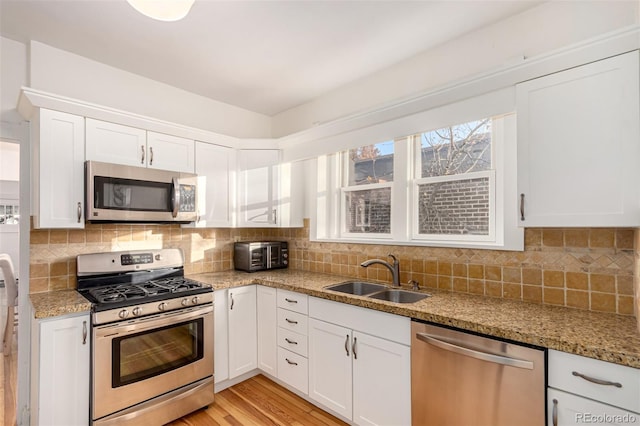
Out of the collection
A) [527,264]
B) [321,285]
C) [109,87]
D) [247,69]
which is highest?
[247,69]

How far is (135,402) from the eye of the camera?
2039 millimetres

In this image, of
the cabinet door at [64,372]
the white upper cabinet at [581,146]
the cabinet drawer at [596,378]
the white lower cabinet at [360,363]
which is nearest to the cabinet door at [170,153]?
the cabinet door at [64,372]

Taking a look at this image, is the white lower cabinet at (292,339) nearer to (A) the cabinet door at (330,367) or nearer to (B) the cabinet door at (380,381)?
(A) the cabinet door at (330,367)

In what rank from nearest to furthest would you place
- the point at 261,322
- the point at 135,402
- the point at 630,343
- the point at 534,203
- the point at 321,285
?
1. the point at 630,343
2. the point at 534,203
3. the point at 135,402
4. the point at 321,285
5. the point at 261,322

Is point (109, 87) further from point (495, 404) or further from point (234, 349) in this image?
point (495, 404)

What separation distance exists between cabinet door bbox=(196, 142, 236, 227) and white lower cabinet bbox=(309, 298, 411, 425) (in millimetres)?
1258

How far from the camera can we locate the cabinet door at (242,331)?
2.63 metres

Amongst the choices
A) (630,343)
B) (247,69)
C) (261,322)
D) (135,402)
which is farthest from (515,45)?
(135,402)

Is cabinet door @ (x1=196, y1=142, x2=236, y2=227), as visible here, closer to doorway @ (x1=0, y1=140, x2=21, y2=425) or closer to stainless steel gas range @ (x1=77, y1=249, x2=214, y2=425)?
stainless steel gas range @ (x1=77, y1=249, x2=214, y2=425)

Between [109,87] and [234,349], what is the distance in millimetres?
2412

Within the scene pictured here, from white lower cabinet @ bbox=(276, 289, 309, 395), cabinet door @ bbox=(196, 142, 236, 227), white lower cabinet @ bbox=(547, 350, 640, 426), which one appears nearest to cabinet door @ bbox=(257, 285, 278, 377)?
white lower cabinet @ bbox=(276, 289, 309, 395)

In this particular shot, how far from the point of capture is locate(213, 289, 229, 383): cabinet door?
253cm

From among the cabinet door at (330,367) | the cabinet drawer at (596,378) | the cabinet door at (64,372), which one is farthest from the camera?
the cabinet door at (330,367)

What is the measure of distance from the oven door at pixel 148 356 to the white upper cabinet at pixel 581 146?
232cm
